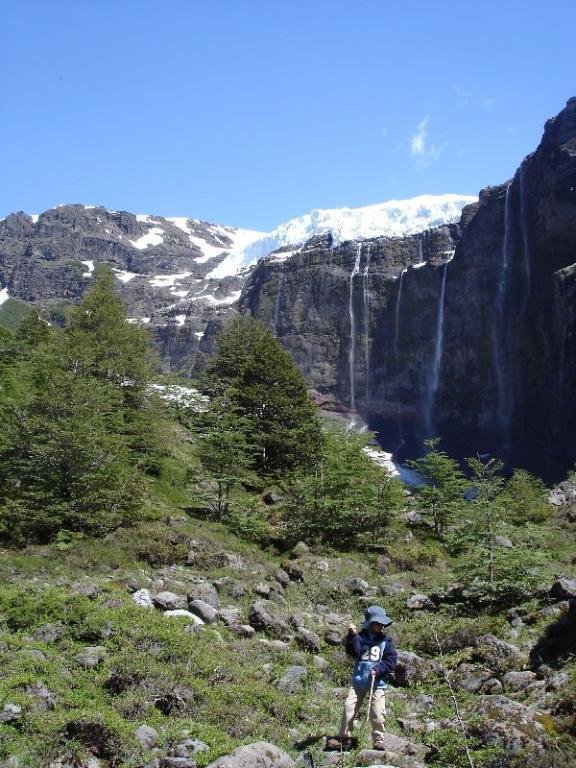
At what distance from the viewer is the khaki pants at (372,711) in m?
6.33

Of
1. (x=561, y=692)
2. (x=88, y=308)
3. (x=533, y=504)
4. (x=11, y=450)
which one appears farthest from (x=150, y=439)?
(x=561, y=692)

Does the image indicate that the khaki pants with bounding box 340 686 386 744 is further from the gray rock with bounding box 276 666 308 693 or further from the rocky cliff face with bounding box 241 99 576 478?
the rocky cliff face with bounding box 241 99 576 478

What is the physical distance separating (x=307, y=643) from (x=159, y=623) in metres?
2.48

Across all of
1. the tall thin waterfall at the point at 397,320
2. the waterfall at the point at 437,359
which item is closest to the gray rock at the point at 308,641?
the waterfall at the point at 437,359

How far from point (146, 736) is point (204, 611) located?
4.27 meters

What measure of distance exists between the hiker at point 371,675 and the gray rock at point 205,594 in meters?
5.10

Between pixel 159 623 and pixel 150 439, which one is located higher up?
pixel 150 439

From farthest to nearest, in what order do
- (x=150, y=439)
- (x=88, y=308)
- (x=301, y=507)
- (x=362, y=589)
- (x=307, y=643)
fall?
(x=88, y=308)
(x=150, y=439)
(x=301, y=507)
(x=362, y=589)
(x=307, y=643)

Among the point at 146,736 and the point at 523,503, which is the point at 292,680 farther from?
the point at 523,503

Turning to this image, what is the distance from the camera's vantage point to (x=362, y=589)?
1405cm

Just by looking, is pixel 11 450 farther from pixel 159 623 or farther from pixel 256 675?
pixel 256 675

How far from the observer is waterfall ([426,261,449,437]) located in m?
73.4

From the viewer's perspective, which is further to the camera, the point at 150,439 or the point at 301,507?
the point at 150,439

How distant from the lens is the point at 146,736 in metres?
6.52
